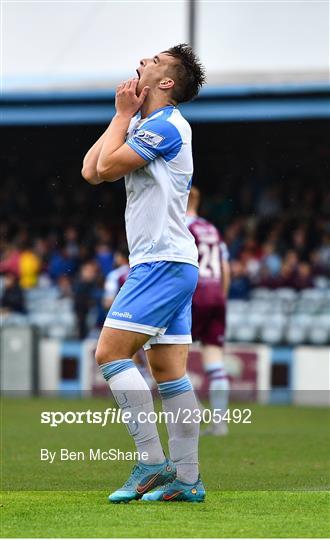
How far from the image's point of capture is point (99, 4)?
20.7m

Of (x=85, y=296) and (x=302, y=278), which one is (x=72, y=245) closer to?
(x=85, y=296)

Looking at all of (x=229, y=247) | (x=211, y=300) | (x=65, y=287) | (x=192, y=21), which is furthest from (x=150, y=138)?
(x=192, y=21)

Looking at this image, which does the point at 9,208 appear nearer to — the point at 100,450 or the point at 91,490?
the point at 100,450

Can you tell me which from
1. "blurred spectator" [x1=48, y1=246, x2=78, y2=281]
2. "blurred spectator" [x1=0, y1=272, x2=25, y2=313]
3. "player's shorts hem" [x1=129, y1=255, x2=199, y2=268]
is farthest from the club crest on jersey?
"blurred spectator" [x1=48, y1=246, x2=78, y2=281]

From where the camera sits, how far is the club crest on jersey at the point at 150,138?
6199mm

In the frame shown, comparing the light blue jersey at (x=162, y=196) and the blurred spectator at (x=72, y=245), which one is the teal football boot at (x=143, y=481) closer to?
the light blue jersey at (x=162, y=196)

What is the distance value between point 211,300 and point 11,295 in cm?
850

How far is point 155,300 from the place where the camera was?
20.5 ft

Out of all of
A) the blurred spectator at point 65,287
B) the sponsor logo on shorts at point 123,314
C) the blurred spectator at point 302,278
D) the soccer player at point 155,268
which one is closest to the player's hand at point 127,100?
the soccer player at point 155,268

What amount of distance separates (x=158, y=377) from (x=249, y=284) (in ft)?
42.3

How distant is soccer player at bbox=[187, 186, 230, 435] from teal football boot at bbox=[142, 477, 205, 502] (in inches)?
199

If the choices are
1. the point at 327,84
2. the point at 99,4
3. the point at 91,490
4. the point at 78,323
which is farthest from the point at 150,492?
the point at 99,4

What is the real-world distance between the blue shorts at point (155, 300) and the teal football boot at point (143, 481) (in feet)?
2.15

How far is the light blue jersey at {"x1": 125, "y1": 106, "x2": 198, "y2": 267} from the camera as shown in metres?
6.30
